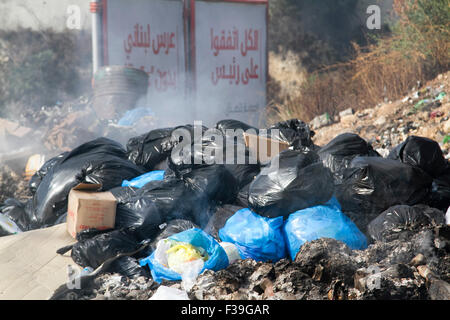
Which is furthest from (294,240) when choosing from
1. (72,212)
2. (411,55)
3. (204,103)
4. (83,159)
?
(204,103)

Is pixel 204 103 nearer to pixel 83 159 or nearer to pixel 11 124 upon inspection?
pixel 11 124

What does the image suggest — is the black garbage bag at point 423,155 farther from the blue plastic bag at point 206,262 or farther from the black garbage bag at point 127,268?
the black garbage bag at point 127,268

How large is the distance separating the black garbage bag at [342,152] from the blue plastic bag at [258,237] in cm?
82

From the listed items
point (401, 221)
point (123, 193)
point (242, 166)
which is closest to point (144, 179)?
point (123, 193)

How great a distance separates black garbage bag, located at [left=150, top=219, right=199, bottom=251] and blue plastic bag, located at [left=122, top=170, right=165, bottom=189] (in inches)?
23.0

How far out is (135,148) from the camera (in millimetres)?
4094

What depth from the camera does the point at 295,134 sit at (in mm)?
3740

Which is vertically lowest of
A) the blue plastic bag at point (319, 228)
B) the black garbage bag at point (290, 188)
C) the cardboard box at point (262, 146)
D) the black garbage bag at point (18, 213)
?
the black garbage bag at point (18, 213)

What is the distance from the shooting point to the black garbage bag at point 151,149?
394 centimetres

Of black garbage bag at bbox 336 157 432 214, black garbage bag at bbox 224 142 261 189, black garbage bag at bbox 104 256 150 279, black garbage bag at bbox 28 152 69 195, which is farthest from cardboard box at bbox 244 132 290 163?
black garbage bag at bbox 28 152 69 195

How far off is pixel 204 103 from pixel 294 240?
8281 mm

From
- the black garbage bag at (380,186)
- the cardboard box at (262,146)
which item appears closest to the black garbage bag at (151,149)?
the cardboard box at (262,146)

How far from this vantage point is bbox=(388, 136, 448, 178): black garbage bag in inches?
131

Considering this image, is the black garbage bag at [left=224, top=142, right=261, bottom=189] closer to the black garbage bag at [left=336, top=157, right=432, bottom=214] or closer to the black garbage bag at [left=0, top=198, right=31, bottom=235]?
the black garbage bag at [left=336, top=157, right=432, bottom=214]
